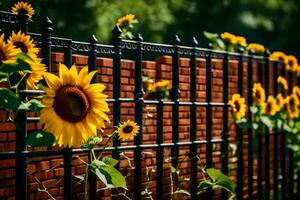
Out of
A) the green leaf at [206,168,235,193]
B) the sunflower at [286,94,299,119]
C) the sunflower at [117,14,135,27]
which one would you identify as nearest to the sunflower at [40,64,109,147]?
the green leaf at [206,168,235,193]

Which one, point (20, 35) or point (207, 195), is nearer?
point (20, 35)

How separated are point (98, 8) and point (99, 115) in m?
8.77

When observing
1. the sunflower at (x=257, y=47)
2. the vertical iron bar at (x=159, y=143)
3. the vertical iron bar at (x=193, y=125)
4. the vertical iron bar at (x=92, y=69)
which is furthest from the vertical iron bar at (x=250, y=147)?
the vertical iron bar at (x=92, y=69)

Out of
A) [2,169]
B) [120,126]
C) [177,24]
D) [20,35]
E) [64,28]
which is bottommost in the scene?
[2,169]

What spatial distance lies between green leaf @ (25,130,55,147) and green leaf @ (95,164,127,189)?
1.23 ft

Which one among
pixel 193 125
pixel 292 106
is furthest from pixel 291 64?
pixel 193 125

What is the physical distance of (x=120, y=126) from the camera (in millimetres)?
3459

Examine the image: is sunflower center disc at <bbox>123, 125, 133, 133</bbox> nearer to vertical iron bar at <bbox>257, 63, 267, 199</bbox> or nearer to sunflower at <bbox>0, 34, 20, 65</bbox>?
sunflower at <bbox>0, 34, 20, 65</bbox>

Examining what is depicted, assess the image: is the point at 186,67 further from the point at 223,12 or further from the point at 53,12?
the point at 223,12

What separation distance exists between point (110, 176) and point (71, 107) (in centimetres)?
50

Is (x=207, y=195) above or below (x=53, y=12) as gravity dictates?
below

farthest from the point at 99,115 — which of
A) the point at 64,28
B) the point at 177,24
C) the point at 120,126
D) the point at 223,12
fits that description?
the point at 223,12

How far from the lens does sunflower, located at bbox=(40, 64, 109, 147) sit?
2863 mm

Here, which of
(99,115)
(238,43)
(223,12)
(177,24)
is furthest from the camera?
(223,12)
